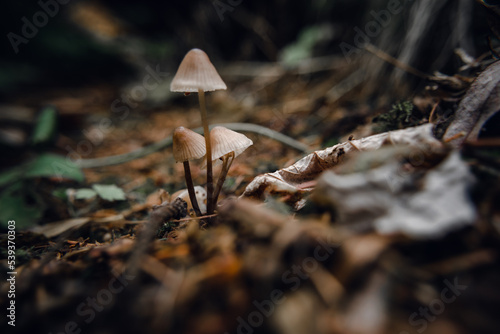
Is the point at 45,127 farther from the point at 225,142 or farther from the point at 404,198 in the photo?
the point at 404,198

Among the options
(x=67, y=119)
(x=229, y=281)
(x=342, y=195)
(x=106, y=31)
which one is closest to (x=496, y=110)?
(x=342, y=195)

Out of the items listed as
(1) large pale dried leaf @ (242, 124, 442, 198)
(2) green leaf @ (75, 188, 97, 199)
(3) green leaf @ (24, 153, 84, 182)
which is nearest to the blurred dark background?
(1) large pale dried leaf @ (242, 124, 442, 198)

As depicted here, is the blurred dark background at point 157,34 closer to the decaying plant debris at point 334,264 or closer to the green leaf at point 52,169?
the decaying plant debris at point 334,264

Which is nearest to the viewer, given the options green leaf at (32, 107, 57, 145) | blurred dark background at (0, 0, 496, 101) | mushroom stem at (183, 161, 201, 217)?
mushroom stem at (183, 161, 201, 217)

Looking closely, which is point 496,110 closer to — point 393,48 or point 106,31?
point 393,48

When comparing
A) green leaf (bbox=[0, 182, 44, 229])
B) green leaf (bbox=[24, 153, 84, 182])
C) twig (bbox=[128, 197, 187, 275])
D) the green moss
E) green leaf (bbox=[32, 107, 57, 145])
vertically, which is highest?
green leaf (bbox=[32, 107, 57, 145])

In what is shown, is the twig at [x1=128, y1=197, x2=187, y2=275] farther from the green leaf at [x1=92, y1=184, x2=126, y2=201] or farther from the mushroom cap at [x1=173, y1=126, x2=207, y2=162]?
the green leaf at [x1=92, y1=184, x2=126, y2=201]

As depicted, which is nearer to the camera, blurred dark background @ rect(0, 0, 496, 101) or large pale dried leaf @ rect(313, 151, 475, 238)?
large pale dried leaf @ rect(313, 151, 475, 238)

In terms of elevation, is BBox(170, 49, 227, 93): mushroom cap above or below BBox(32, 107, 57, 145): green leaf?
above
